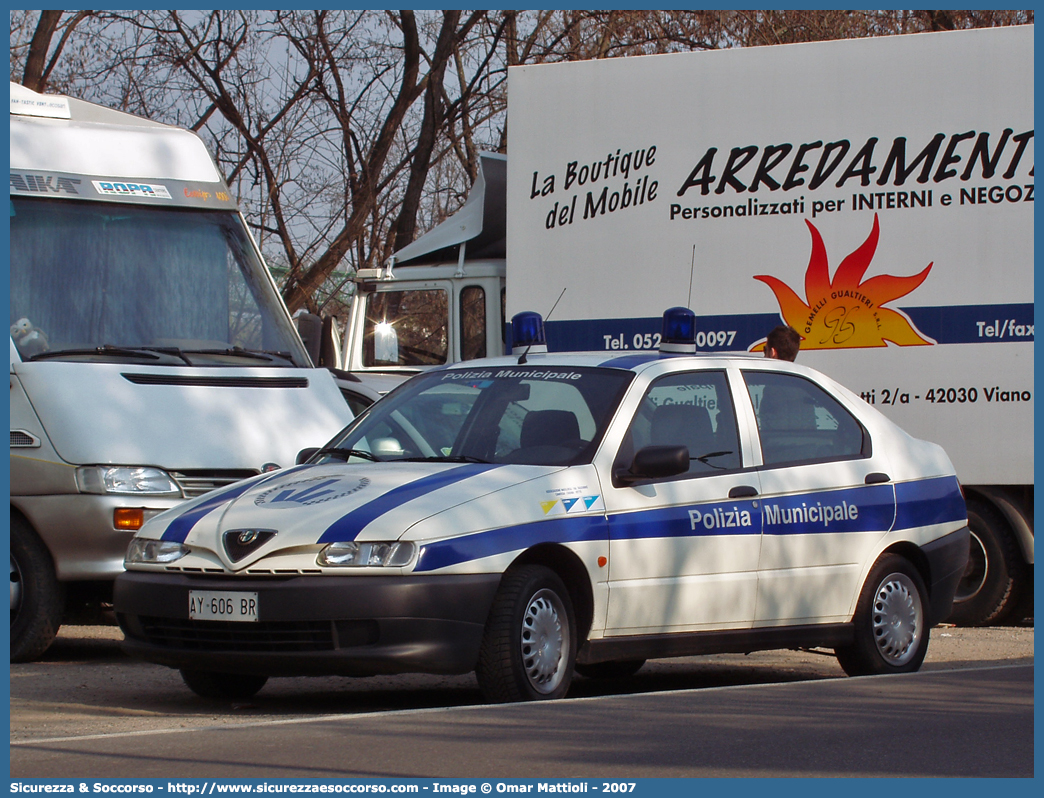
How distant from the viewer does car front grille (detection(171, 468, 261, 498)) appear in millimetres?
9344

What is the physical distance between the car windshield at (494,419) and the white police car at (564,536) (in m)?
0.01

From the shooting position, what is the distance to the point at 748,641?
26.8ft

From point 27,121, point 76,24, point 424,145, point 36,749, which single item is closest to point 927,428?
point 27,121

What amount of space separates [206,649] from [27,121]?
4.94 metres

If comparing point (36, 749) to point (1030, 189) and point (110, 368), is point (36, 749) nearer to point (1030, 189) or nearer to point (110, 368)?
point (110, 368)

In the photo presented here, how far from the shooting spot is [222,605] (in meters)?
6.98

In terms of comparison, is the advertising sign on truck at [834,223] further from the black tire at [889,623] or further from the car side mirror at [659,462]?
the car side mirror at [659,462]

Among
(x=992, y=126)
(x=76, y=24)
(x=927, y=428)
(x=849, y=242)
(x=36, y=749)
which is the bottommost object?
(x=36, y=749)

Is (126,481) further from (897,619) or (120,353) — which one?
(897,619)

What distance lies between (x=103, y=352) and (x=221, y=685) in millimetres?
2696

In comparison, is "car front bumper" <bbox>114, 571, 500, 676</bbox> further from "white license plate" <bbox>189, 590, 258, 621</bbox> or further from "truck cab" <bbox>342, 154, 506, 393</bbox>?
"truck cab" <bbox>342, 154, 506, 393</bbox>

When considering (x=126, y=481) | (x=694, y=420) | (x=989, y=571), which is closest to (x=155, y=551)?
(x=126, y=481)

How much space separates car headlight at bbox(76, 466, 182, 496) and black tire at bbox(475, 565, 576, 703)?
2859mm

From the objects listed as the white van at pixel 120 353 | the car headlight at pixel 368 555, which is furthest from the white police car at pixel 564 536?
the white van at pixel 120 353
